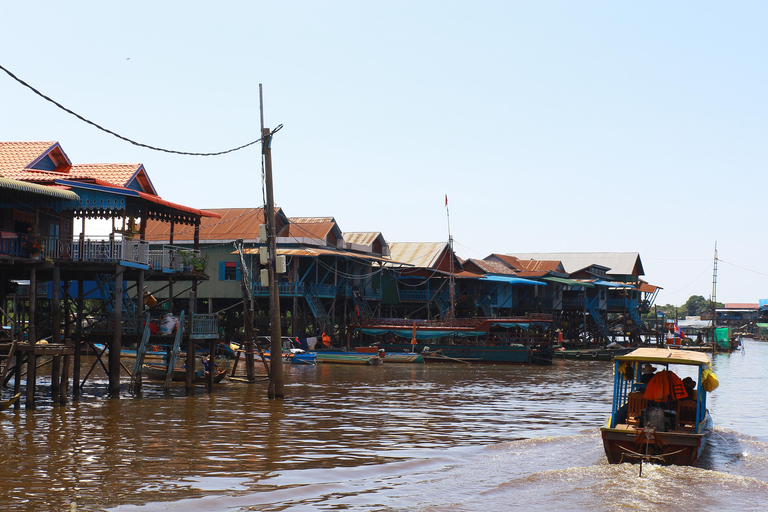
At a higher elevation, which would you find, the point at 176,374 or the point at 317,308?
the point at 317,308

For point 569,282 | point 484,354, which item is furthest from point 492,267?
point 484,354

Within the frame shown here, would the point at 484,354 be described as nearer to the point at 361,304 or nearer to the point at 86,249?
the point at 361,304

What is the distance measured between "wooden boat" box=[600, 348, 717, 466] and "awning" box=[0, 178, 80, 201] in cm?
1560

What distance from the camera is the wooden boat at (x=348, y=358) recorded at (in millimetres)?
45531

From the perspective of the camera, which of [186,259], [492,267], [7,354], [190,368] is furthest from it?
[492,267]

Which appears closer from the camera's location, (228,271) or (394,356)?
(394,356)

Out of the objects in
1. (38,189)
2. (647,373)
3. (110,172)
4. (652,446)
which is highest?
(110,172)

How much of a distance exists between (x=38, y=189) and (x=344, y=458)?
40.4 feet

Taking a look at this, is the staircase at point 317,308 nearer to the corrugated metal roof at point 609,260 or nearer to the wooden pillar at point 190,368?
the wooden pillar at point 190,368

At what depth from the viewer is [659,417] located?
16062mm

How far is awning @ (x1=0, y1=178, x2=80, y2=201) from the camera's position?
21625 mm

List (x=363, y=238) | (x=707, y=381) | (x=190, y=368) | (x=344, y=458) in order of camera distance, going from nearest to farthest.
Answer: (x=344, y=458) < (x=707, y=381) < (x=190, y=368) < (x=363, y=238)

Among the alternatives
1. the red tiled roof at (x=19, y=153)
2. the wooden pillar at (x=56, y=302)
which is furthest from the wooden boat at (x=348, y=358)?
the wooden pillar at (x=56, y=302)

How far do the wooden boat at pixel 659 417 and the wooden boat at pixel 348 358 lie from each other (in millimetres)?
27772
